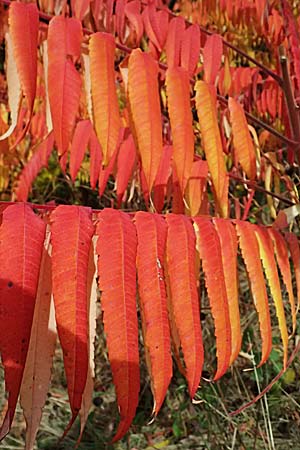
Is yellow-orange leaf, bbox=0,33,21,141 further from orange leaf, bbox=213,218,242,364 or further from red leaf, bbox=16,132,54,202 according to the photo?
red leaf, bbox=16,132,54,202

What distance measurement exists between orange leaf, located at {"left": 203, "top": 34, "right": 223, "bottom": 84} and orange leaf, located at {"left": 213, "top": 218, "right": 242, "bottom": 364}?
1.72ft

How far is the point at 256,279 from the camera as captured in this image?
1.15 metres

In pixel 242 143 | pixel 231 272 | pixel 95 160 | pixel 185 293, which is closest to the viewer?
pixel 185 293

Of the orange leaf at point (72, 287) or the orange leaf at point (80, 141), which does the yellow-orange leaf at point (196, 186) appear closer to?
the orange leaf at point (80, 141)

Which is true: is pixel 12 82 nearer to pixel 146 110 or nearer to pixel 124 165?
pixel 146 110

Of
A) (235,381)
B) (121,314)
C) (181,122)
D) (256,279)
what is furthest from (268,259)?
(235,381)

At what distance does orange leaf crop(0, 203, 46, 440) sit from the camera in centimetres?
80

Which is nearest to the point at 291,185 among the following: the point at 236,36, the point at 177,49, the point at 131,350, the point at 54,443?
the point at 177,49

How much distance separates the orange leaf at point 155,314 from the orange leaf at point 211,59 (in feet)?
2.20

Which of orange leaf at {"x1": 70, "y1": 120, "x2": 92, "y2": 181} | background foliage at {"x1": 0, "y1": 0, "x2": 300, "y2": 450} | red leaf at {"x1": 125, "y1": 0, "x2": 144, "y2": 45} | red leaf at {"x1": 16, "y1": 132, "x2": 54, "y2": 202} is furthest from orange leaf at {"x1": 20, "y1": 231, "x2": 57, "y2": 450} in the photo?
red leaf at {"x1": 16, "y1": 132, "x2": 54, "y2": 202}

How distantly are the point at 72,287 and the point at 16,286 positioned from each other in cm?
8

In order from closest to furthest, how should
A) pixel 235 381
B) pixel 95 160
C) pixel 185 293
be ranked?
pixel 185 293 < pixel 95 160 < pixel 235 381

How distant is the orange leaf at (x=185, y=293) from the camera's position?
948 mm

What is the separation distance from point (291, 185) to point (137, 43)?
627 millimetres
